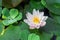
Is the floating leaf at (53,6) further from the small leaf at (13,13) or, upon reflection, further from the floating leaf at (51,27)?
the small leaf at (13,13)

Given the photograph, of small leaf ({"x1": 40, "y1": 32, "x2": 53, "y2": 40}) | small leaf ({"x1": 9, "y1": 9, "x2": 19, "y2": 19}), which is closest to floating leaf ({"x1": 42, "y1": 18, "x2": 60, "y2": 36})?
small leaf ({"x1": 40, "y1": 32, "x2": 53, "y2": 40})

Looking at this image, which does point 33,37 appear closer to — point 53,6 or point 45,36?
point 45,36

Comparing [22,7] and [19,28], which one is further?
[22,7]

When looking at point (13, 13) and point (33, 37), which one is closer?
point (33, 37)

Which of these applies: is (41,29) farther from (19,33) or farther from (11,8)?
(11,8)

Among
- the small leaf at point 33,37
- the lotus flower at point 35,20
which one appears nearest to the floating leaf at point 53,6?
the lotus flower at point 35,20

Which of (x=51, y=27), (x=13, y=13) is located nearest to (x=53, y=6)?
(x=51, y=27)

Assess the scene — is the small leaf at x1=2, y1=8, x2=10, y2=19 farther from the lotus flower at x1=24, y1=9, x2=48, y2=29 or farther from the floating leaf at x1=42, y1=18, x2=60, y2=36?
the floating leaf at x1=42, y1=18, x2=60, y2=36

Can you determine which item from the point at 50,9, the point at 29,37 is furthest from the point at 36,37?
the point at 50,9
